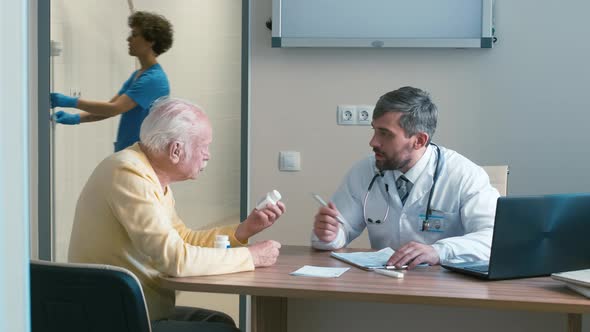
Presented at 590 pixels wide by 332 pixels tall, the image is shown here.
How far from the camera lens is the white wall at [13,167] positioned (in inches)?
21.2

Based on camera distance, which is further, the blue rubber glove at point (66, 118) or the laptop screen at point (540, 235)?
the blue rubber glove at point (66, 118)

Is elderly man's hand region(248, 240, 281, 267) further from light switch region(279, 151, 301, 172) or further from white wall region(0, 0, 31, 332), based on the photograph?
light switch region(279, 151, 301, 172)

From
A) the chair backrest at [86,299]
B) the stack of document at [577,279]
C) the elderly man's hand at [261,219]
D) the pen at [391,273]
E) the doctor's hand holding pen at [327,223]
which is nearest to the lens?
the chair backrest at [86,299]

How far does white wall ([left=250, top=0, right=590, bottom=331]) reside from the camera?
4.11m

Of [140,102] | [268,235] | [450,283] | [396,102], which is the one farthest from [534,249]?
[268,235]

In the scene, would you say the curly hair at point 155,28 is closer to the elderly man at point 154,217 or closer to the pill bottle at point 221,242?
the elderly man at point 154,217

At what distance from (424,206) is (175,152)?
950 millimetres

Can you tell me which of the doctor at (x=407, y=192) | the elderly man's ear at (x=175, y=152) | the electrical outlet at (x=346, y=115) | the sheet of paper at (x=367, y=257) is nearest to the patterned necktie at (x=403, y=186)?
the doctor at (x=407, y=192)

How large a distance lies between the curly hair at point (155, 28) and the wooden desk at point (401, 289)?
1.67 meters

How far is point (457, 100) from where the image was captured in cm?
421

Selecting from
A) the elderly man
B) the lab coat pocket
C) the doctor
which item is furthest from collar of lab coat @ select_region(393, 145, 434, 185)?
the elderly man

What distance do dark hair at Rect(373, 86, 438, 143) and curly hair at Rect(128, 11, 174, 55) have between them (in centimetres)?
129

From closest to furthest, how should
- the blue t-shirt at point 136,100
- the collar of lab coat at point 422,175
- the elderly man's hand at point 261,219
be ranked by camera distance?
the elderly man's hand at point 261,219 → the collar of lab coat at point 422,175 → the blue t-shirt at point 136,100

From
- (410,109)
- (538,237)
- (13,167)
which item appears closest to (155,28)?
(410,109)
